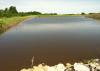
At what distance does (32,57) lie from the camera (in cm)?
1248

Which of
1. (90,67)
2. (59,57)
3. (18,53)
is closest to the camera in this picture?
(90,67)

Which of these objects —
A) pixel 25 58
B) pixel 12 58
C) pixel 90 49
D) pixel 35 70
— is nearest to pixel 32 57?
pixel 25 58

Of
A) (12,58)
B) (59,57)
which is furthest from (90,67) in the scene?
(12,58)

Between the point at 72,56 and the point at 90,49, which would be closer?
the point at 72,56

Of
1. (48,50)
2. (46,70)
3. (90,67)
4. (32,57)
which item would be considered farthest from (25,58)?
(90,67)

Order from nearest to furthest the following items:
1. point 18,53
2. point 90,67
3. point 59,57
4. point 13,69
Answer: point 90,67
point 13,69
point 59,57
point 18,53

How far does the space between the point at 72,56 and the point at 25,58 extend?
3143 millimetres

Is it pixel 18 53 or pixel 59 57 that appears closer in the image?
pixel 59 57

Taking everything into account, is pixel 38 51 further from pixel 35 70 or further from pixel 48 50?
pixel 35 70

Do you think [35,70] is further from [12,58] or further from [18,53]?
[18,53]

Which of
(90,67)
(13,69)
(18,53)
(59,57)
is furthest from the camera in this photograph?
(18,53)

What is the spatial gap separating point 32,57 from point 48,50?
2.24m

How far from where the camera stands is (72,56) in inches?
492

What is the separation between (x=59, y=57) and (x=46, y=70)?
10.8ft
